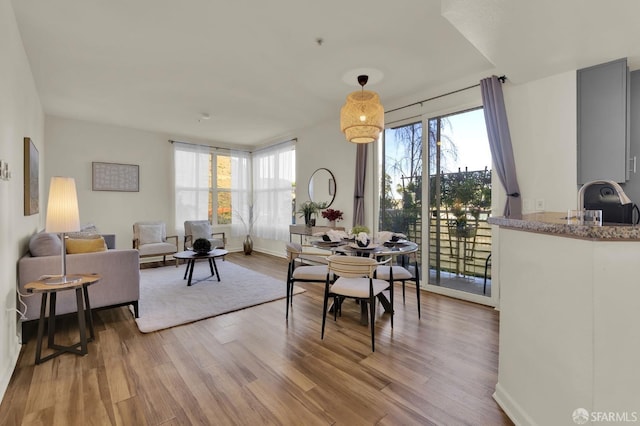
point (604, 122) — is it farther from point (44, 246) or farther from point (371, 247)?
point (44, 246)

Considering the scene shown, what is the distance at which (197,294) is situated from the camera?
11.9ft

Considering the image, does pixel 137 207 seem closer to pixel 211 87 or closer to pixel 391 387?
pixel 211 87

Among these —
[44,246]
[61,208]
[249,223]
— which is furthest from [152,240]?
[61,208]

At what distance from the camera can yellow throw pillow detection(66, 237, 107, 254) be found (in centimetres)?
274

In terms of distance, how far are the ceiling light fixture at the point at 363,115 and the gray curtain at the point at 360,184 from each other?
152 centimetres

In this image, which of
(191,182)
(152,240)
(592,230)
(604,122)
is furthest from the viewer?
(191,182)

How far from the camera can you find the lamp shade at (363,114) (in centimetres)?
280

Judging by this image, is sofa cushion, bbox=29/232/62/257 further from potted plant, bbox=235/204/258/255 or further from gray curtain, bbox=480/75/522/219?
gray curtain, bbox=480/75/522/219

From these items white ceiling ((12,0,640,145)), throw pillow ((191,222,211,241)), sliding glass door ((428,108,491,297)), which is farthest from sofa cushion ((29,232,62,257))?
sliding glass door ((428,108,491,297))

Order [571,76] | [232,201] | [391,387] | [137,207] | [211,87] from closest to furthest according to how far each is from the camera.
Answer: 1. [391,387]
2. [571,76]
3. [211,87]
4. [137,207]
5. [232,201]

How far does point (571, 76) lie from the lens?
272 centimetres

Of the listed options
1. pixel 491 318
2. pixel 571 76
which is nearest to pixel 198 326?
pixel 491 318

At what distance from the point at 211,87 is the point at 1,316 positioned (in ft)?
9.88

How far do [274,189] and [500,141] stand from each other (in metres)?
4.53
